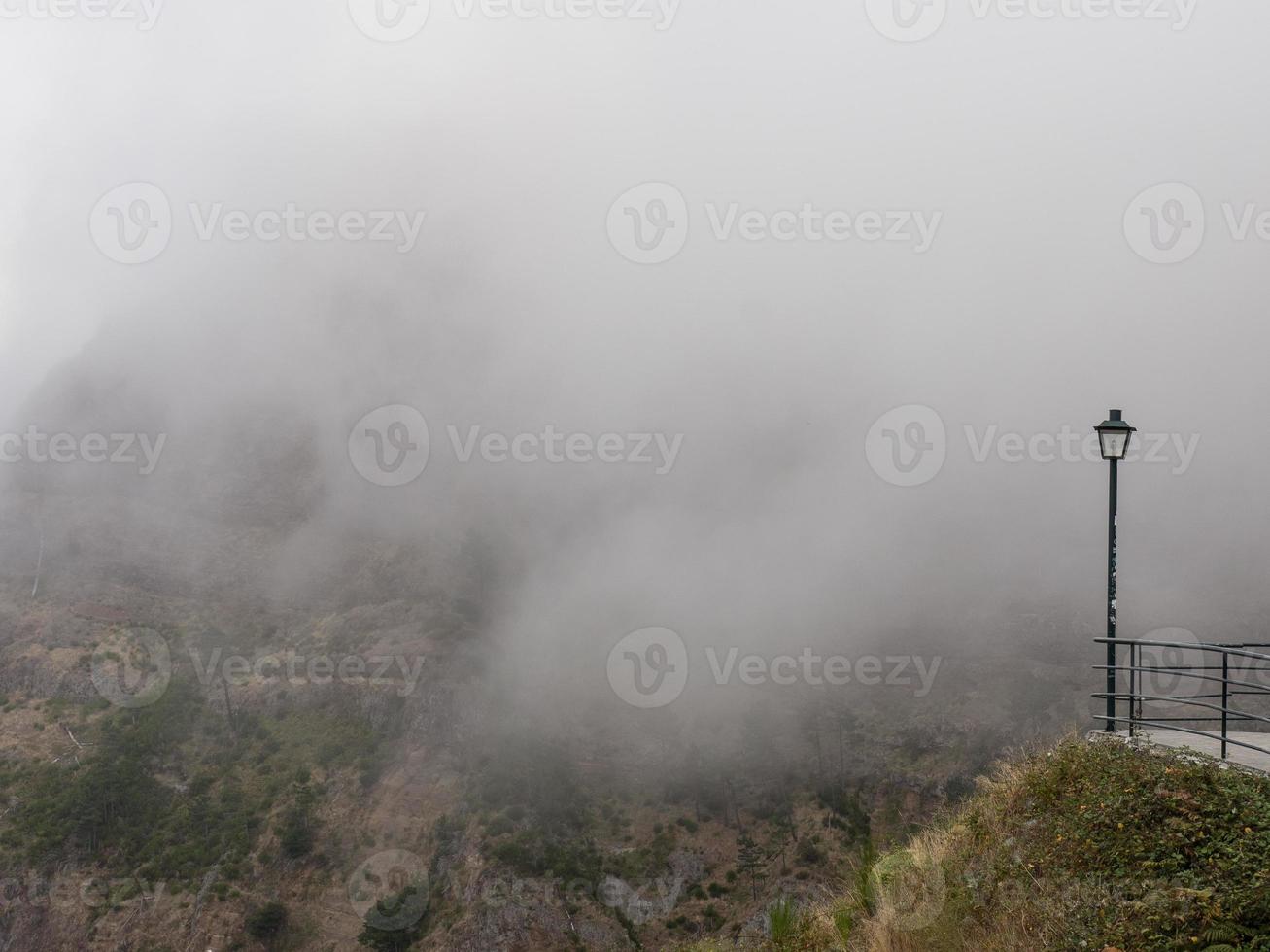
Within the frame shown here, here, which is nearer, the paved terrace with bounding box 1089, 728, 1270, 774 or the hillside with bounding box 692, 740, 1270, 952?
the hillside with bounding box 692, 740, 1270, 952

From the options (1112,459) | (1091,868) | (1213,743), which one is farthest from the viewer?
(1112,459)

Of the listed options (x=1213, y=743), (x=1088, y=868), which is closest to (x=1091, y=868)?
(x=1088, y=868)

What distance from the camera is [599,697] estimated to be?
76.6 meters

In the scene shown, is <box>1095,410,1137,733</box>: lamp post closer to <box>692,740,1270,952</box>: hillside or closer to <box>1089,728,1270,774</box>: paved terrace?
<box>1089,728,1270,774</box>: paved terrace

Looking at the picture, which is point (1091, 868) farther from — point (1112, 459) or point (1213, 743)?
point (1112, 459)

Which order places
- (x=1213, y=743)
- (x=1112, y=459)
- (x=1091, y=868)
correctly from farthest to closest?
(x=1112, y=459), (x=1213, y=743), (x=1091, y=868)

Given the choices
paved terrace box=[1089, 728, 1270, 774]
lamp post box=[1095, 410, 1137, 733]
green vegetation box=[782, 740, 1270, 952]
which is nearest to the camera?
green vegetation box=[782, 740, 1270, 952]

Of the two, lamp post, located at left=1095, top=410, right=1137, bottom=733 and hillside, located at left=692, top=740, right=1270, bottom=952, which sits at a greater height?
lamp post, located at left=1095, top=410, right=1137, bottom=733

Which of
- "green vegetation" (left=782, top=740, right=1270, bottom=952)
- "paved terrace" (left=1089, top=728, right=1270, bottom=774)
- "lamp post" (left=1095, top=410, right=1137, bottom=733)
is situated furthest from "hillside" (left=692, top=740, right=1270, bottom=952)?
"lamp post" (left=1095, top=410, right=1137, bottom=733)

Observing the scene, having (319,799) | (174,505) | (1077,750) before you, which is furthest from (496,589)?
(1077,750)

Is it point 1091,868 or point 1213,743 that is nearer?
point 1091,868

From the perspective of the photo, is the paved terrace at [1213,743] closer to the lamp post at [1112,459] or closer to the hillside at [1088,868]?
the lamp post at [1112,459]

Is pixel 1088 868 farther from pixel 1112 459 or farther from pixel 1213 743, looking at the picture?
pixel 1112 459

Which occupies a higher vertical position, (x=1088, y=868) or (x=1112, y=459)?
(x=1112, y=459)
